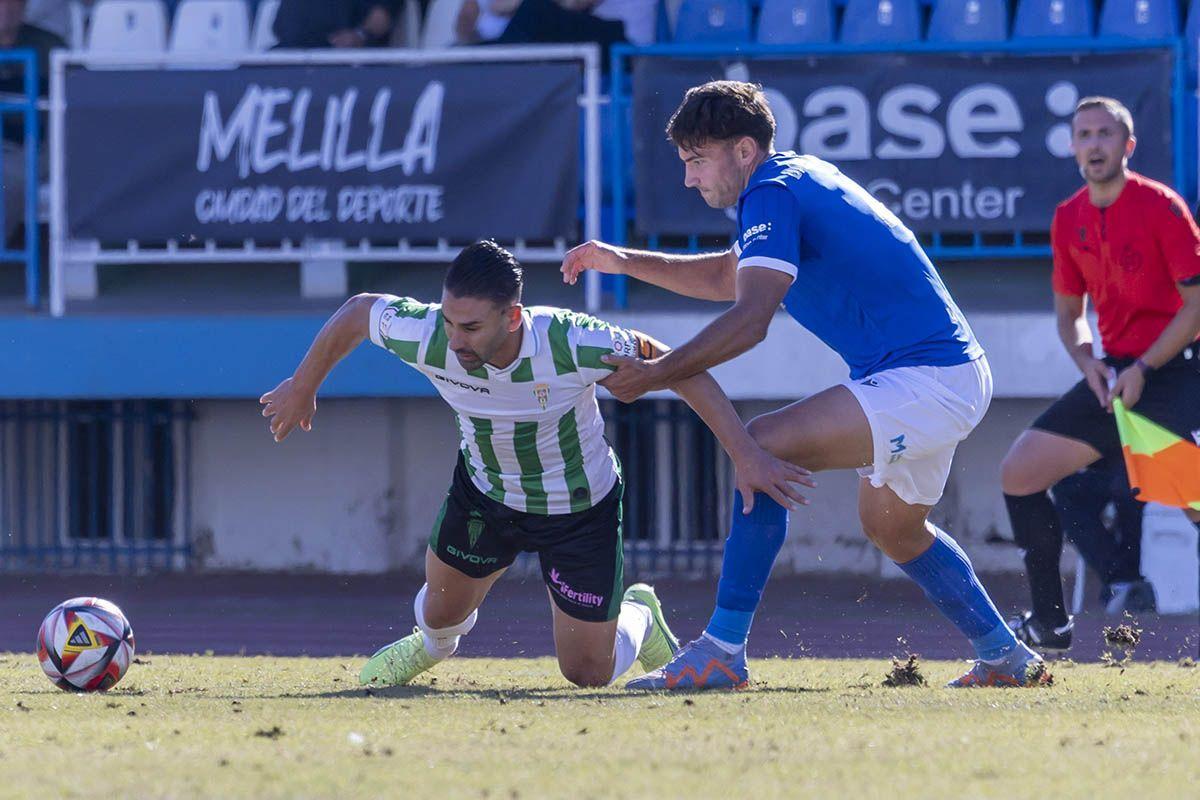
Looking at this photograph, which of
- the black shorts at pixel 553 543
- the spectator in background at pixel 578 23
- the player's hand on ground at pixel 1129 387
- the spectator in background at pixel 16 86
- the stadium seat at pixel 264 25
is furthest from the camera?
the stadium seat at pixel 264 25

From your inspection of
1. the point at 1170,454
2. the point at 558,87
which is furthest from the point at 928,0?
the point at 1170,454

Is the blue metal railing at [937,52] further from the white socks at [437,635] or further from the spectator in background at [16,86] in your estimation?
the white socks at [437,635]

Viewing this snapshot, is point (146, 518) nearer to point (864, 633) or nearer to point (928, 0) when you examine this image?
point (864, 633)

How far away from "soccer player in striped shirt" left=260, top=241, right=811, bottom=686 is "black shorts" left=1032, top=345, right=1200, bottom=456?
1.84 metres

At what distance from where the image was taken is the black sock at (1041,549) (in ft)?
22.5

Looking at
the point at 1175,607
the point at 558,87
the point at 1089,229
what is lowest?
the point at 1175,607

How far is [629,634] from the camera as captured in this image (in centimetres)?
637

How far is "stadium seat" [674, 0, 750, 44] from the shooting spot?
11398 millimetres

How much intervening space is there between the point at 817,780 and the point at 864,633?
4965 mm

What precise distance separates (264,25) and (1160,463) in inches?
293

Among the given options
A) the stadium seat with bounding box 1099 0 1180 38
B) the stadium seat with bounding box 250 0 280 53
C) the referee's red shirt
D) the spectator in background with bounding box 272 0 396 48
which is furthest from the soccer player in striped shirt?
the stadium seat with bounding box 250 0 280 53

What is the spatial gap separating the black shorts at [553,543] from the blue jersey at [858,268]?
1215 millimetres

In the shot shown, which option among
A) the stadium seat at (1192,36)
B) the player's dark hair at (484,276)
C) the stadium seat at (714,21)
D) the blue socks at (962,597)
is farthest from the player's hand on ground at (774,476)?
the stadium seat at (714,21)

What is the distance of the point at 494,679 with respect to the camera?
256 inches
